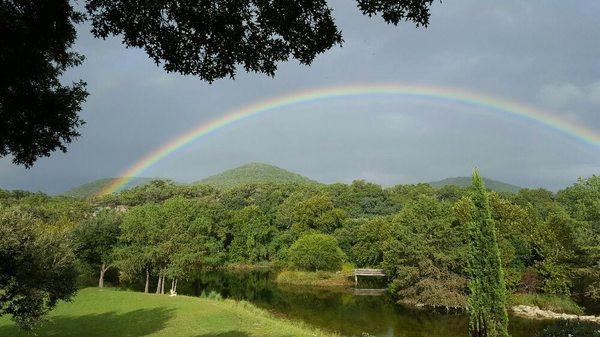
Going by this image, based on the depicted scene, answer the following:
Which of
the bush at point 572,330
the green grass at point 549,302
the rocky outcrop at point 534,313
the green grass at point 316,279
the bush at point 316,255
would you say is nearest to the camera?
the bush at point 572,330

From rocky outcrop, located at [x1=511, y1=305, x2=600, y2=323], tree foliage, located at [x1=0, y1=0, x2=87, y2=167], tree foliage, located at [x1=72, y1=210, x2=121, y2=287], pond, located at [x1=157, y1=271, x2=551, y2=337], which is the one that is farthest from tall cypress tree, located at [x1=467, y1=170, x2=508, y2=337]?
tree foliage, located at [x1=72, y1=210, x2=121, y2=287]

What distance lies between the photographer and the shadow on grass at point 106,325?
18125 mm

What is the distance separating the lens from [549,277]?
1379 inches

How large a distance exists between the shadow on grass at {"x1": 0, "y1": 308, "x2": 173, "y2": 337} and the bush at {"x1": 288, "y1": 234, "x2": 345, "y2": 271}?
29.5 metres

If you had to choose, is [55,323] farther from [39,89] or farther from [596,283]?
[596,283]

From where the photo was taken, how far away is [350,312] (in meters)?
32.2

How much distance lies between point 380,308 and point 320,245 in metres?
18.5

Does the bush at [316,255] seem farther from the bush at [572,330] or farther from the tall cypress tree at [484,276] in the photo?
the bush at [572,330]

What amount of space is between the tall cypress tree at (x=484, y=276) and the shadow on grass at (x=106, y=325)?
1955 cm

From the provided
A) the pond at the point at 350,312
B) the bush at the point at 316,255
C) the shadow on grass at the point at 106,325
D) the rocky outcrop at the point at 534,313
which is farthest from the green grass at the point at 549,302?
the shadow on grass at the point at 106,325

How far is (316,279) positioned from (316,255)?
3402 mm

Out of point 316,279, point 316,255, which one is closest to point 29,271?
point 316,279

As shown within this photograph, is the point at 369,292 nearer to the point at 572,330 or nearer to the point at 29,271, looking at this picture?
the point at 572,330

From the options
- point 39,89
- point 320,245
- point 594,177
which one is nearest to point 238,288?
point 320,245
